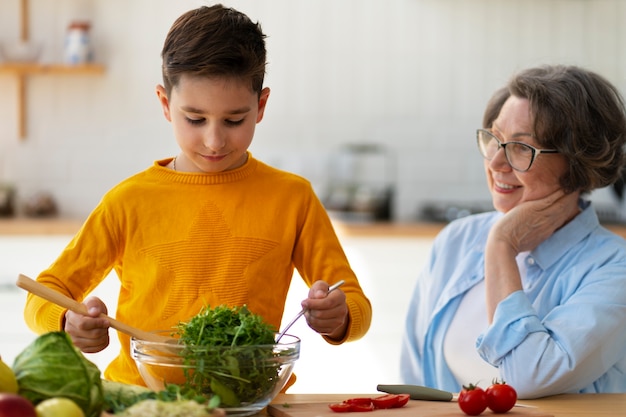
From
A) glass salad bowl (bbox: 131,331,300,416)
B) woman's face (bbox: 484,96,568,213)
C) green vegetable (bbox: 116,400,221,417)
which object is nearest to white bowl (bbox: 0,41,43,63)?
woman's face (bbox: 484,96,568,213)

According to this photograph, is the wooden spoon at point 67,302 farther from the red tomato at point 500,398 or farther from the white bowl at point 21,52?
the white bowl at point 21,52

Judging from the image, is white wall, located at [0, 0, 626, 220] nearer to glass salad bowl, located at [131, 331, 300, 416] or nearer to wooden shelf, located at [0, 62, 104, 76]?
wooden shelf, located at [0, 62, 104, 76]

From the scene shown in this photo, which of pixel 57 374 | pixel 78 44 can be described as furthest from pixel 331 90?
pixel 57 374

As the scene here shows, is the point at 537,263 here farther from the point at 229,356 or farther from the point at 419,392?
the point at 229,356

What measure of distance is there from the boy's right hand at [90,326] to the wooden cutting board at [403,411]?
0.88ft

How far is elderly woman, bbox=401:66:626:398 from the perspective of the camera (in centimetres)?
169

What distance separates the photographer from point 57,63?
448cm

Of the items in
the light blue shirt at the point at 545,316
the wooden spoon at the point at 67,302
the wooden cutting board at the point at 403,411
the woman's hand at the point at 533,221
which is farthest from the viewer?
the woman's hand at the point at 533,221

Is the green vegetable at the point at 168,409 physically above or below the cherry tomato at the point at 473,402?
above

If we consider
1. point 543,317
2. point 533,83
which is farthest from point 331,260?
point 533,83

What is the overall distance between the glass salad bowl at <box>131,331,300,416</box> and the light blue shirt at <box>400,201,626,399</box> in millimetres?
546

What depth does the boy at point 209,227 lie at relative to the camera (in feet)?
4.85

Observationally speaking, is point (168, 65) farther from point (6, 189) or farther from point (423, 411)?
point (6, 189)

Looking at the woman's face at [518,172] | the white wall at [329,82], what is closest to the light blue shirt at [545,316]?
the woman's face at [518,172]
